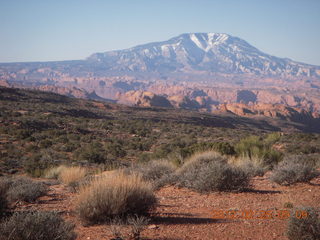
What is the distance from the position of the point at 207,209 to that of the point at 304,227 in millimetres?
2137

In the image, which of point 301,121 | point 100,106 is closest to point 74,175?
point 100,106

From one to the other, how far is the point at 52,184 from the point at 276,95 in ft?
569

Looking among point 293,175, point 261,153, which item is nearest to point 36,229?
point 293,175

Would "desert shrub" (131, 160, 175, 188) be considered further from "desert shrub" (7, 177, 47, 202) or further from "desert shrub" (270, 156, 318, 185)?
"desert shrub" (270, 156, 318, 185)

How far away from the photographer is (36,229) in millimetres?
3602

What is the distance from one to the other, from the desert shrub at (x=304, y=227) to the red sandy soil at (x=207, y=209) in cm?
27

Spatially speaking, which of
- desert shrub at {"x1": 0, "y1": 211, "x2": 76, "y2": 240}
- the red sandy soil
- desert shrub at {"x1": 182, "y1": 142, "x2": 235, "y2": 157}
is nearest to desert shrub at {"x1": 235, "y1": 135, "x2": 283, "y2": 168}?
desert shrub at {"x1": 182, "y1": 142, "x2": 235, "y2": 157}

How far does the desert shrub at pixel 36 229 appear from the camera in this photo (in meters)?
3.48

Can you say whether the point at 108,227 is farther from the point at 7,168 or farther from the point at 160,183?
the point at 7,168

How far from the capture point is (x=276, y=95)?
167m

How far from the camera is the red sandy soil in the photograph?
455cm

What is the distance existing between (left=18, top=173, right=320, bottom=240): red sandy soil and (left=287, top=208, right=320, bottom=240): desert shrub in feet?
0.88
